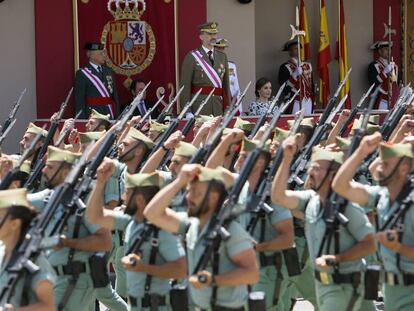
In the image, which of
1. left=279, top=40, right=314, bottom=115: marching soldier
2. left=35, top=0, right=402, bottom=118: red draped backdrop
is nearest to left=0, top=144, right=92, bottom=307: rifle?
left=35, top=0, right=402, bottom=118: red draped backdrop

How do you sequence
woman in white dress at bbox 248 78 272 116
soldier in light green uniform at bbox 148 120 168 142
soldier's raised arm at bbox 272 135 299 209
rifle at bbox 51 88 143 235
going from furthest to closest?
woman in white dress at bbox 248 78 272 116, soldier in light green uniform at bbox 148 120 168 142, rifle at bbox 51 88 143 235, soldier's raised arm at bbox 272 135 299 209

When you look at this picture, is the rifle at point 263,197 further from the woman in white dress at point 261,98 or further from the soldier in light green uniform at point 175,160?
the woman in white dress at point 261,98

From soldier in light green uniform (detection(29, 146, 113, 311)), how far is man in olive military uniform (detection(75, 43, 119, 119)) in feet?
21.0

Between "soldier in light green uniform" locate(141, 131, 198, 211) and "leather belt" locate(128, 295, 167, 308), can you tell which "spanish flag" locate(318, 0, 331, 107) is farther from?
"leather belt" locate(128, 295, 167, 308)

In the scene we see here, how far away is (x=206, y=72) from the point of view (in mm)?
14766

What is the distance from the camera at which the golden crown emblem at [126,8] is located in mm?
15562

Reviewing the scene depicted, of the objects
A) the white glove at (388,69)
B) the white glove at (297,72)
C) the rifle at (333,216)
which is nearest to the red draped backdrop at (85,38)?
the white glove at (297,72)

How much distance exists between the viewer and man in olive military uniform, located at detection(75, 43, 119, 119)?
14.7 m

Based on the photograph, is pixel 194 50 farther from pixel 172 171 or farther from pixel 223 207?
pixel 223 207

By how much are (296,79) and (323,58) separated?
0.96m

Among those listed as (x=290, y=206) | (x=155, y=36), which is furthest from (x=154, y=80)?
(x=290, y=206)

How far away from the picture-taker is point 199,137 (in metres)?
10.3

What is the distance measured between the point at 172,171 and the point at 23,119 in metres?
6.59

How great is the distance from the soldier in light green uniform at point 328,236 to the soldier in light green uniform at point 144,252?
807 millimetres
